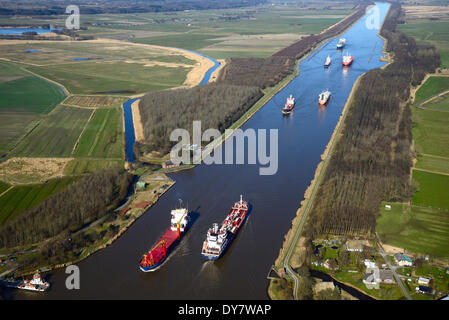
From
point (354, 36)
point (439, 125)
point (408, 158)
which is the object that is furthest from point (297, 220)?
point (354, 36)

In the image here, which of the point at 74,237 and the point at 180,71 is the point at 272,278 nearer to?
the point at 74,237

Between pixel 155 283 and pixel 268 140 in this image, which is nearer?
pixel 155 283

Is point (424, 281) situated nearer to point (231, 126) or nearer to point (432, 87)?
point (231, 126)

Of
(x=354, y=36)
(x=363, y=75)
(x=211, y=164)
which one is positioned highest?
(x=354, y=36)

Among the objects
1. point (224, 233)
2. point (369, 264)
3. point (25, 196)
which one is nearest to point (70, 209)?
point (25, 196)

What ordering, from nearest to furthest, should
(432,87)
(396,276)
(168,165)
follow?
(396,276), (168,165), (432,87)

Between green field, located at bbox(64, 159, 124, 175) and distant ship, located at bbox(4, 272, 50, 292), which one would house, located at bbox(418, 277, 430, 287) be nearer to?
distant ship, located at bbox(4, 272, 50, 292)
